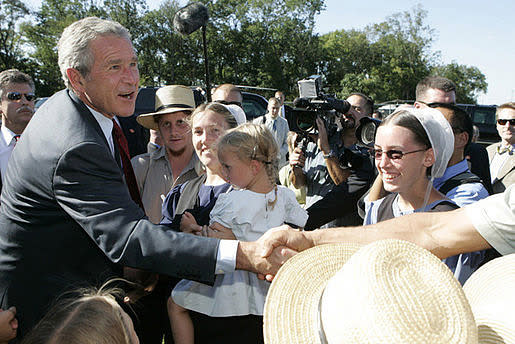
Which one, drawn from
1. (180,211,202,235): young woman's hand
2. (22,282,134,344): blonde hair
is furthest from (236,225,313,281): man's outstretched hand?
(22,282,134,344): blonde hair

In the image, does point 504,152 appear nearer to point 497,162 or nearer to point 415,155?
point 497,162

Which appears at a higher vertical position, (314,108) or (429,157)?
(314,108)

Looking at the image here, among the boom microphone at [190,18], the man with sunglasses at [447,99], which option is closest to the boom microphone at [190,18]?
the boom microphone at [190,18]

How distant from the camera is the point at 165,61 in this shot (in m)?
49.6

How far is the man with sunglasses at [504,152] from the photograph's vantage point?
186 inches

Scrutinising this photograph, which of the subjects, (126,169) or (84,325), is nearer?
(84,325)

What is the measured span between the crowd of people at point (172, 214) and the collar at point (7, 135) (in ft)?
5.28

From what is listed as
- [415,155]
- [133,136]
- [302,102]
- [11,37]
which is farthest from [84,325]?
[11,37]

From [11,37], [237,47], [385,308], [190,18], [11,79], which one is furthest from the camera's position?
[237,47]

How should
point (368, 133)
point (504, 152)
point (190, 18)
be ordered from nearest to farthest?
1. point (368, 133)
2. point (504, 152)
3. point (190, 18)

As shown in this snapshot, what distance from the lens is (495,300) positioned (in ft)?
4.65

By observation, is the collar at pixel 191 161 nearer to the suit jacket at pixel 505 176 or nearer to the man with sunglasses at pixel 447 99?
the man with sunglasses at pixel 447 99

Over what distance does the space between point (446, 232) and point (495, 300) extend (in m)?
0.53

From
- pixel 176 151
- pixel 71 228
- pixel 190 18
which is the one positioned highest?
pixel 190 18
